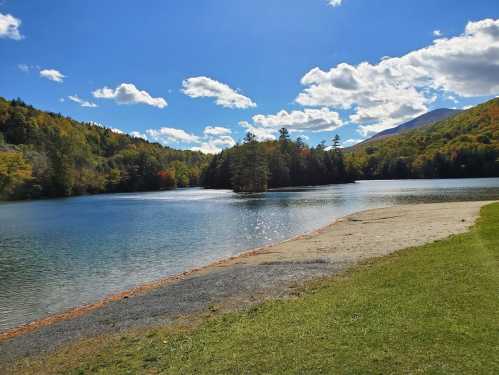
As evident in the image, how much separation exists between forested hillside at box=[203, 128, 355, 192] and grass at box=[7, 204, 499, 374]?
122 metres

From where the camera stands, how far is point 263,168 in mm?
138125

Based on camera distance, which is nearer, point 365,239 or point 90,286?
point 90,286

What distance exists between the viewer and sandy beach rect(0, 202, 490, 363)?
14422 millimetres

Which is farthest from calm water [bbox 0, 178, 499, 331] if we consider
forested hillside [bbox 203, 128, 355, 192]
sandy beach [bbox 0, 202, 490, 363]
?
forested hillside [bbox 203, 128, 355, 192]

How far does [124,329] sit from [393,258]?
13464 millimetres

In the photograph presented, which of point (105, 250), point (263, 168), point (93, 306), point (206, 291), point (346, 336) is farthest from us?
point (263, 168)

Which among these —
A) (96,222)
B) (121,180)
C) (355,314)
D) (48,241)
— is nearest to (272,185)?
(121,180)

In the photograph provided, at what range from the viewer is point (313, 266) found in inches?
824

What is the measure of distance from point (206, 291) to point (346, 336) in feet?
31.3

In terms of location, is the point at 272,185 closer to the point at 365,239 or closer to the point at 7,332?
the point at 365,239

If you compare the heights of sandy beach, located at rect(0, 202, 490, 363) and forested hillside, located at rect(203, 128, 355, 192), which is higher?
forested hillside, located at rect(203, 128, 355, 192)

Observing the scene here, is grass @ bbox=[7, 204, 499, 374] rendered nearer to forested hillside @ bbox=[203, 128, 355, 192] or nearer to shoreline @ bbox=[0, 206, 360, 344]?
shoreline @ bbox=[0, 206, 360, 344]

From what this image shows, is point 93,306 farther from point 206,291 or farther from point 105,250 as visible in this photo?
point 105,250

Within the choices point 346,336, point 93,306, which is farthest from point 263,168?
point 346,336
